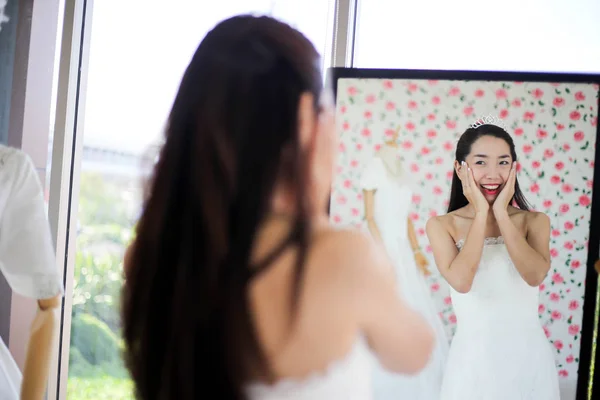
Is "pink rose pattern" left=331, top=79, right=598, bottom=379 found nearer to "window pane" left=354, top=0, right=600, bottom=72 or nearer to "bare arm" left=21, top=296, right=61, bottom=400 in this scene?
"window pane" left=354, top=0, right=600, bottom=72

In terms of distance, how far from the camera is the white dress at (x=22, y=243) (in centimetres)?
184

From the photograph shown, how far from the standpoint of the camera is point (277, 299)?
85cm

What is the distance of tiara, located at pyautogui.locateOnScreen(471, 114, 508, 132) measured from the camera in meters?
A: 1.85

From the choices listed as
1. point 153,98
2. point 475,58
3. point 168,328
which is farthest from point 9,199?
point 475,58

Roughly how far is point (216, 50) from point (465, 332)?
1351mm

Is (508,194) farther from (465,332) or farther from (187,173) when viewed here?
(187,173)

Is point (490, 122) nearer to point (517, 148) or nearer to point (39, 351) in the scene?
point (517, 148)

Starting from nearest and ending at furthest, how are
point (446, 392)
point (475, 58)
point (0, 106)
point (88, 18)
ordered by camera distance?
1. point (446, 392)
2. point (0, 106)
3. point (475, 58)
4. point (88, 18)

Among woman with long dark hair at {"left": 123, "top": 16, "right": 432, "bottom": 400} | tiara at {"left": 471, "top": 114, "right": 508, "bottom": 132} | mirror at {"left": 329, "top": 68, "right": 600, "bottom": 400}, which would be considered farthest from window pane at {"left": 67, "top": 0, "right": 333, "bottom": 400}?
woman with long dark hair at {"left": 123, "top": 16, "right": 432, "bottom": 400}

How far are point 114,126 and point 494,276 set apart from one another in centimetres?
164

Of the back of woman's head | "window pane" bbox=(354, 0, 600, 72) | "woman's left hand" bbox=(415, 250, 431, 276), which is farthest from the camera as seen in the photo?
"window pane" bbox=(354, 0, 600, 72)

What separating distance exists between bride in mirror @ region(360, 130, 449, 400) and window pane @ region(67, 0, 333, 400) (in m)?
0.98

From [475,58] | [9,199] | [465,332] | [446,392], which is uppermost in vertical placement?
[475,58]

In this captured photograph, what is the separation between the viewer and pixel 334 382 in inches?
35.7
